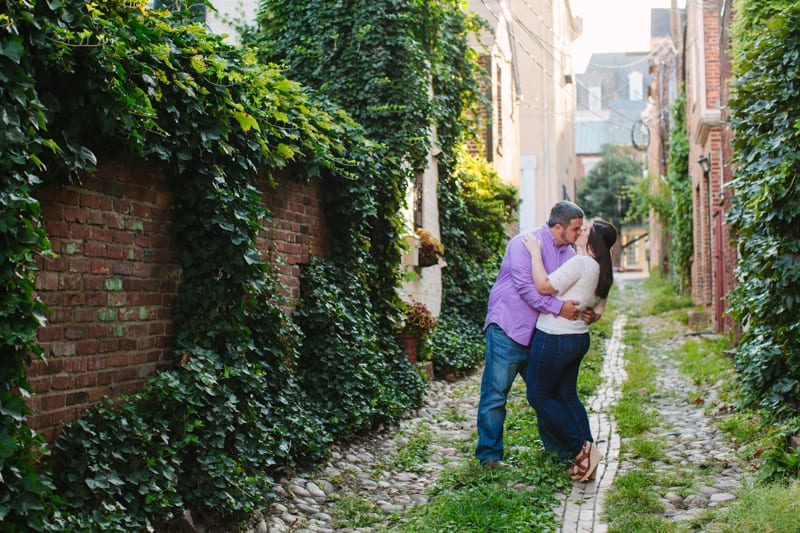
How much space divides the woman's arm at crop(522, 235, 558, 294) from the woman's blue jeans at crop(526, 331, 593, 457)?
33 cm

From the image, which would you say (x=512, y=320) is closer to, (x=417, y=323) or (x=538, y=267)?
(x=538, y=267)

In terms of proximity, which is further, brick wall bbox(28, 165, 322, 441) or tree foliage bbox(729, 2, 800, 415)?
tree foliage bbox(729, 2, 800, 415)

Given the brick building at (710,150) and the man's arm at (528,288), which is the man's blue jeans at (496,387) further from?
the brick building at (710,150)

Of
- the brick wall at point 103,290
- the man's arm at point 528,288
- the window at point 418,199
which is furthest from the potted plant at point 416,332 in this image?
the brick wall at point 103,290

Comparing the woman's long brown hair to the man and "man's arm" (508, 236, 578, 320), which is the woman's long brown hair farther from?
"man's arm" (508, 236, 578, 320)

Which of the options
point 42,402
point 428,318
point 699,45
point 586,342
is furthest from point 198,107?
point 699,45

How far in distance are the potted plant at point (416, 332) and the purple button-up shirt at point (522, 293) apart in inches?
128

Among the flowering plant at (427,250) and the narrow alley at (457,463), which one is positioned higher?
the flowering plant at (427,250)

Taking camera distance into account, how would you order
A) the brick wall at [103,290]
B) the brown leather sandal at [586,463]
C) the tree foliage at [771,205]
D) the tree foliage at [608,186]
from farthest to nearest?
the tree foliage at [608,186]
the tree foliage at [771,205]
the brown leather sandal at [586,463]
the brick wall at [103,290]

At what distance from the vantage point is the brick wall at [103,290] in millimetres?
3934

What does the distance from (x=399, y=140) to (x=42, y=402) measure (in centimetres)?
625

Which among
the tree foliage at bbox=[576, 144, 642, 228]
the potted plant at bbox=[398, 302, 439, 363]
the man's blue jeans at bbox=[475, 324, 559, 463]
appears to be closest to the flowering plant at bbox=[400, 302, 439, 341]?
the potted plant at bbox=[398, 302, 439, 363]

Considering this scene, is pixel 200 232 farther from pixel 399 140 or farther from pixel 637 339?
pixel 637 339

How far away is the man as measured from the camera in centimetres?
593
